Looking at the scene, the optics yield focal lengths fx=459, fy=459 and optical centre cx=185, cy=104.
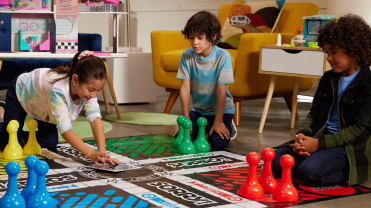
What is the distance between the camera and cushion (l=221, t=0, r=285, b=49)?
3.61 m

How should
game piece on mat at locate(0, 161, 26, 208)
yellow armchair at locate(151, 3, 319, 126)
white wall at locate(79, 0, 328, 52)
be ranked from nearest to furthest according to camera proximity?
game piece on mat at locate(0, 161, 26, 208) < yellow armchair at locate(151, 3, 319, 126) < white wall at locate(79, 0, 328, 52)

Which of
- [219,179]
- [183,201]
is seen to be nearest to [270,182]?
[219,179]

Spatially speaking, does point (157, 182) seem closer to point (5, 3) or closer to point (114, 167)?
point (114, 167)

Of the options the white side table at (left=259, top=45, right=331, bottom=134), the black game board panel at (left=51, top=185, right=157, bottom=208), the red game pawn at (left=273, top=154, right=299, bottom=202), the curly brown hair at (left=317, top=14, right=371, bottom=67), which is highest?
the curly brown hair at (left=317, top=14, right=371, bottom=67)

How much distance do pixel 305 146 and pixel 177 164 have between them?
56 centimetres

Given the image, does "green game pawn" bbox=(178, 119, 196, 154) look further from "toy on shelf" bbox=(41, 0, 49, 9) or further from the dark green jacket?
"toy on shelf" bbox=(41, 0, 49, 9)

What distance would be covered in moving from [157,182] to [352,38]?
3.05 feet

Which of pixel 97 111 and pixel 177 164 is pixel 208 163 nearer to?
pixel 177 164

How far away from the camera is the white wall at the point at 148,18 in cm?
570

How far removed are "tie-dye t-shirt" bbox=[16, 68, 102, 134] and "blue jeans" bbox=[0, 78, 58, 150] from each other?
2.8 inches

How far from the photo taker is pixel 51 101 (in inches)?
75.6

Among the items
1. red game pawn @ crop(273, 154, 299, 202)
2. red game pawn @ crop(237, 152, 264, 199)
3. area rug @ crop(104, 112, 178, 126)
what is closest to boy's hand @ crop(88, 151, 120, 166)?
red game pawn @ crop(237, 152, 264, 199)

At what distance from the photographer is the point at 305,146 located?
→ 6.00 feet

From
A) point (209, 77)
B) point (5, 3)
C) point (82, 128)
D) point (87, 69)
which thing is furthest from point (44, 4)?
point (87, 69)
